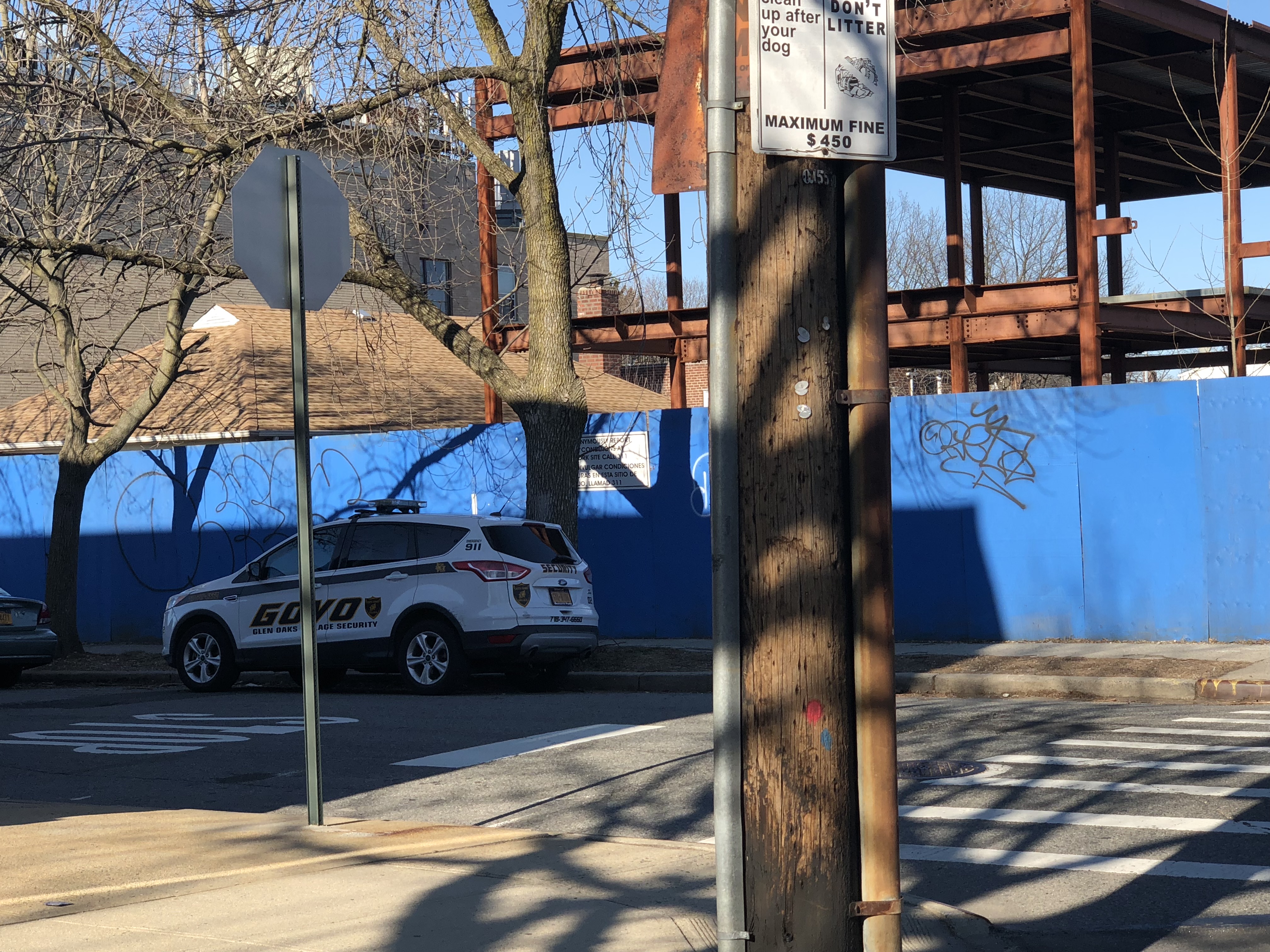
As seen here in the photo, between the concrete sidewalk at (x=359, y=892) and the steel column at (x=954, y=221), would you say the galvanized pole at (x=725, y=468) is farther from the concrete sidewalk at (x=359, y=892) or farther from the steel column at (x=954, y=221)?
the steel column at (x=954, y=221)

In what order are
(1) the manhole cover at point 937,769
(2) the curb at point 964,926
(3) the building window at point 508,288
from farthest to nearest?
1. (3) the building window at point 508,288
2. (1) the manhole cover at point 937,769
3. (2) the curb at point 964,926

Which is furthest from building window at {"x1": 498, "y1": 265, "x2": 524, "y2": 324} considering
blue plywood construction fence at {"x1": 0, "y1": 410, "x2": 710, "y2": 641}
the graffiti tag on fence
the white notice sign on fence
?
the graffiti tag on fence

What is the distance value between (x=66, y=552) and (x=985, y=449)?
12.5 metres

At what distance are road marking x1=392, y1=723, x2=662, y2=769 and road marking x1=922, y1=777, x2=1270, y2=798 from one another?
9.99 ft

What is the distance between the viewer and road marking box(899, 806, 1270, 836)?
7082 mm

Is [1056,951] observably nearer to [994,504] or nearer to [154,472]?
[994,504]

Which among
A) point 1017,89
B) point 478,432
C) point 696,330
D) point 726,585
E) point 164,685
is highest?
point 1017,89

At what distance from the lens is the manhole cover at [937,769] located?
8.66m

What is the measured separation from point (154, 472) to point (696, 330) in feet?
29.3

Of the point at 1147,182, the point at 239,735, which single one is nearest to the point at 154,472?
the point at 239,735

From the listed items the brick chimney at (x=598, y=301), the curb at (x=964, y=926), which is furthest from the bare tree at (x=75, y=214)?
the brick chimney at (x=598, y=301)

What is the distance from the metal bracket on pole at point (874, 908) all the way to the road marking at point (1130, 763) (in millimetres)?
5466

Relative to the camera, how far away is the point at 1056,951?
5.31 meters

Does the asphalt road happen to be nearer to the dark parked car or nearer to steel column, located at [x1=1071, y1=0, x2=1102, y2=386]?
the dark parked car
